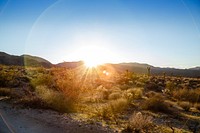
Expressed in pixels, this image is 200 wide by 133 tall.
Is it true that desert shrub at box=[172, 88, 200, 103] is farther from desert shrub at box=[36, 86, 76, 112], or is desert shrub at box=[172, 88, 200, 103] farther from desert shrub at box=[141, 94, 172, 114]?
desert shrub at box=[36, 86, 76, 112]

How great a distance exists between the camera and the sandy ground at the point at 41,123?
12383 mm

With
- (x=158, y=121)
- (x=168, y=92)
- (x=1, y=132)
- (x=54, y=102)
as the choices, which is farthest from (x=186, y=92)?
(x=1, y=132)

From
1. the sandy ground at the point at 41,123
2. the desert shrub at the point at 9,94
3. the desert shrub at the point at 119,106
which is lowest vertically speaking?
the sandy ground at the point at 41,123

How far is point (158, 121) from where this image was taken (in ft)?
53.4

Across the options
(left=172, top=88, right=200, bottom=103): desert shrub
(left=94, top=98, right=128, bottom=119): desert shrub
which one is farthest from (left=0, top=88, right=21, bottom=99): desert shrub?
(left=172, top=88, right=200, bottom=103): desert shrub

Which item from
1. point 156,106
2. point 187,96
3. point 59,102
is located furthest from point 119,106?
point 187,96

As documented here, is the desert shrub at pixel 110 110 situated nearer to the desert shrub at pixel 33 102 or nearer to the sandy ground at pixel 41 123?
the sandy ground at pixel 41 123

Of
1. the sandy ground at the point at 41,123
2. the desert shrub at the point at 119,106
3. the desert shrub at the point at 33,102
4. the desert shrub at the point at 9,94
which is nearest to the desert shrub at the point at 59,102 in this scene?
the desert shrub at the point at 33,102

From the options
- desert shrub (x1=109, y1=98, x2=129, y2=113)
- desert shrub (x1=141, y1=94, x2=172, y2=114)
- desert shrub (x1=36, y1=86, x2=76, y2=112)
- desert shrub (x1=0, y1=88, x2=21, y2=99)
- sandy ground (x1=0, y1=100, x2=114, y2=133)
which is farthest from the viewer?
desert shrub (x1=141, y1=94, x2=172, y2=114)

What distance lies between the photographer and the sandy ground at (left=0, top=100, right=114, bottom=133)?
12.4m

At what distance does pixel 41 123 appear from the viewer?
1334cm

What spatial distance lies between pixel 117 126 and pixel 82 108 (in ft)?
16.0

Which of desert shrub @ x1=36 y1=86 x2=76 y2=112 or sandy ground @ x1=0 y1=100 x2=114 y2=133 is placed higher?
desert shrub @ x1=36 y1=86 x2=76 y2=112

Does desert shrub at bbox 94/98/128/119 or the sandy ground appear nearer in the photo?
the sandy ground
